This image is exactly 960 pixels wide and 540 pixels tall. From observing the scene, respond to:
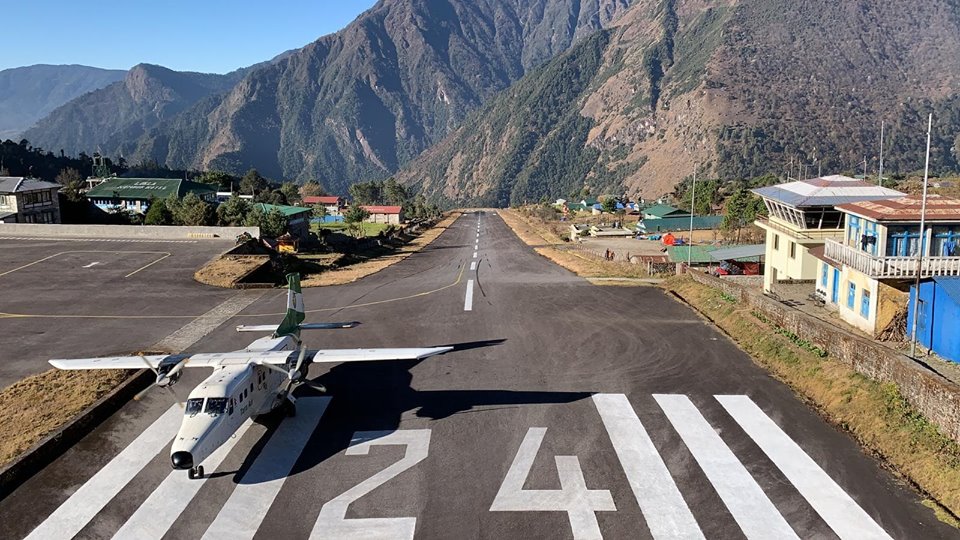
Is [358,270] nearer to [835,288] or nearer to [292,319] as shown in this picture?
[292,319]

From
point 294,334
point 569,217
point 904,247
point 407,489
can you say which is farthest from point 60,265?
point 569,217

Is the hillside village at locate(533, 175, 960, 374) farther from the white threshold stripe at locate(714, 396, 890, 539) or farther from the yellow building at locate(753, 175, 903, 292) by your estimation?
the white threshold stripe at locate(714, 396, 890, 539)

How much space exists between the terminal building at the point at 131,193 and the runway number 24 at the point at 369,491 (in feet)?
336

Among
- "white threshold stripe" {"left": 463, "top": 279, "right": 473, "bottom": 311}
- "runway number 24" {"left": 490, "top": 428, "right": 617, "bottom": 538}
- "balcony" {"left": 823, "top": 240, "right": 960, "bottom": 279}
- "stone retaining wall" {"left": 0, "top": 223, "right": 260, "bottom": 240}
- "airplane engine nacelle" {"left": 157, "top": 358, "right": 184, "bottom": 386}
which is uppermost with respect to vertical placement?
"balcony" {"left": 823, "top": 240, "right": 960, "bottom": 279}

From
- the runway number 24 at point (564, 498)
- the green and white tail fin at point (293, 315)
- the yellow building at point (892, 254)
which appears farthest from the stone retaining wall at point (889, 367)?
the green and white tail fin at point (293, 315)

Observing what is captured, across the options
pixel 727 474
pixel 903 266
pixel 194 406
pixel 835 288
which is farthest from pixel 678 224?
pixel 194 406

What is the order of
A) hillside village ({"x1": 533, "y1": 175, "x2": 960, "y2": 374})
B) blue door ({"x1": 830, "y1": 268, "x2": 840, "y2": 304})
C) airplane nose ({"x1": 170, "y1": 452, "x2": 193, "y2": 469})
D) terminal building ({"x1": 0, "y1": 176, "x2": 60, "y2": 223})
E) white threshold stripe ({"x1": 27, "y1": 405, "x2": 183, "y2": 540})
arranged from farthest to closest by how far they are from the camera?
terminal building ({"x1": 0, "y1": 176, "x2": 60, "y2": 223})
blue door ({"x1": 830, "y1": 268, "x2": 840, "y2": 304})
hillside village ({"x1": 533, "y1": 175, "x2": 960, "y2": 374})
airplane nose ({"x1": 170, "y1": 452, "x2": 193, "y2": 469})
white threshold stripe ({"x1": 27, "y1": 405, "x2": 183, "y2": 540})

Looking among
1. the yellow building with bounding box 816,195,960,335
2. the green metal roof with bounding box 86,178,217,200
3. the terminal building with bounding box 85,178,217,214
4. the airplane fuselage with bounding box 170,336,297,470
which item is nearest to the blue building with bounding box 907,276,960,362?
the yellow building with bounding box 816,195,960,335

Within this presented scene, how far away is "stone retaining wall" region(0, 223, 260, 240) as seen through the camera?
7562 centimetres

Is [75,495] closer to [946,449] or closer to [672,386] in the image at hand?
[672,386]

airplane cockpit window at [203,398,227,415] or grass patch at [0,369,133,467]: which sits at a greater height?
airplane cockpit window at [203,398,227,415]

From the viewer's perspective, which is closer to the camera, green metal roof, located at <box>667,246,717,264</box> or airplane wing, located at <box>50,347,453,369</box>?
airplane wing, located at <box>50,347,453,369</box>

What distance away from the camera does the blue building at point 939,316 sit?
27.1 metres

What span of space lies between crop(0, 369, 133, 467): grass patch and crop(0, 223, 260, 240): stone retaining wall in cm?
4759
